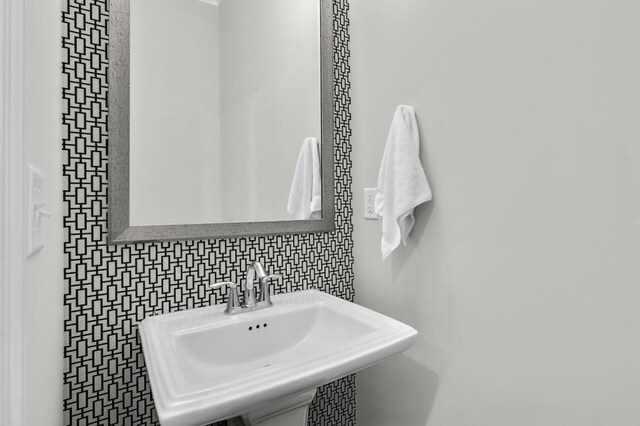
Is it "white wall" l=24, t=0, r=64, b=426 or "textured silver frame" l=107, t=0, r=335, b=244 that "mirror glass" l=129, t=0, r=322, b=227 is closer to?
"textured silver frame" l=107, t=0, r=335, b=244

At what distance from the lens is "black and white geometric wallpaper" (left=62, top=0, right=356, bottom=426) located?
3.04 feet

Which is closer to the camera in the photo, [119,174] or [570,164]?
[570,164]

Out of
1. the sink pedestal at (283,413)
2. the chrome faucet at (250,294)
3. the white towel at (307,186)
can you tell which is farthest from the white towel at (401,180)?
the sink pedestal at (283,413)

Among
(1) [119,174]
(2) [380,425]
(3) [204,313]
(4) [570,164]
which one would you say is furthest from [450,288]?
(1) [119,174]

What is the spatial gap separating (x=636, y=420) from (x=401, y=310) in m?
0.65

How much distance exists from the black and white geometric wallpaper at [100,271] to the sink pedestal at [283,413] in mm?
338

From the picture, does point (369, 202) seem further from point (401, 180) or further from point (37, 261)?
point (37, 261)

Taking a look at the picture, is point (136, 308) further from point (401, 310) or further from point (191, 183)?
point (401, 310)

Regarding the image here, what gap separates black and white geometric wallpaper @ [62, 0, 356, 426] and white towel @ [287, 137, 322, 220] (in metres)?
0.29

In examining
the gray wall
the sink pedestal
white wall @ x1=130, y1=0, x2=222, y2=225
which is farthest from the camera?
the gray wall

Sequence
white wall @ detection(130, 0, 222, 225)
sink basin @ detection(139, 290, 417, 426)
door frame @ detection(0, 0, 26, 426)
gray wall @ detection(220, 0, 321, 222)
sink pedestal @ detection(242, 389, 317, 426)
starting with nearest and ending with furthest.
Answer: door frame @ detection(0, 0, 26, 426), sink basin @ detection(139, 290, 417, 426), sink pedestal @ detection(242, 389, 317, 426), white wall @ detection(130, 0, 222, 225), gray wall @ detection(220, 0, 321, 222)

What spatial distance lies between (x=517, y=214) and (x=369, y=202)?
0.57 meters

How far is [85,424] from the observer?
3.11ft

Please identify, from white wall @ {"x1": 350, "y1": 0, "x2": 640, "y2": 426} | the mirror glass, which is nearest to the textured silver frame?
the mirror glass
